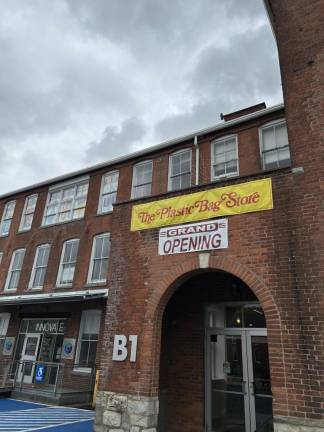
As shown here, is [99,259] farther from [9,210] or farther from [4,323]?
Result: [9,210]

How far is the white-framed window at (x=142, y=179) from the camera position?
52.5ft

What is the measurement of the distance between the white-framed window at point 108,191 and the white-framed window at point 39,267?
12.6 feet

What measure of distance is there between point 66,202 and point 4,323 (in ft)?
23.5

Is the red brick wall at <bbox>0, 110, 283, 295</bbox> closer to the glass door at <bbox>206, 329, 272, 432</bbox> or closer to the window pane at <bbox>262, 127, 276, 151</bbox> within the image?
the window pane at <bbox>262, 127, 276, 151</bbox>

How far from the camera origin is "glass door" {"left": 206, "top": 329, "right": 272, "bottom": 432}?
7069 mm

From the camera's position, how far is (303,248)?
5711 mm

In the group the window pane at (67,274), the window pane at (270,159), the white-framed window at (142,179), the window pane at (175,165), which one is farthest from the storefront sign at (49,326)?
the window pane at (270,159)

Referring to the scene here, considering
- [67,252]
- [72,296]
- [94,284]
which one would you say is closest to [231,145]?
[94,284]

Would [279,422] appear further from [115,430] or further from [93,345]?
[93,345]

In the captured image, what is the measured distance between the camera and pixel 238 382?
293 inches

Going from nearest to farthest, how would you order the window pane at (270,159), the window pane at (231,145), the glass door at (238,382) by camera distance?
the glass door at (238,382) → the window pane at (270,159) → the window pane at (231,145)

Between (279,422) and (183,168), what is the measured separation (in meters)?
11.4

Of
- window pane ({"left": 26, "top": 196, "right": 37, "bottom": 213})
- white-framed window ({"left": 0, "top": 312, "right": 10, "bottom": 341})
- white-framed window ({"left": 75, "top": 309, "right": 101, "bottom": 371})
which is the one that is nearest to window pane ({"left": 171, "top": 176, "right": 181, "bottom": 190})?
white-framed window ({"left": 75, "top": 309, "right": 101, "bottom": 371})

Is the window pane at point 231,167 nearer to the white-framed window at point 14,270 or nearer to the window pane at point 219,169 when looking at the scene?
the window pane at point 219,169
